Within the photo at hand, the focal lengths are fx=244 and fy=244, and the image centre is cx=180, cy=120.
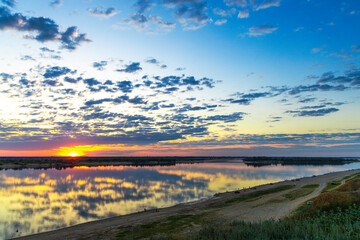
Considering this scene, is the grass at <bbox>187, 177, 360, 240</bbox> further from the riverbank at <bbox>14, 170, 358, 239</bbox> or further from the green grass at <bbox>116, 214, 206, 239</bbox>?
the green grass at <bbox>116, 214, 206, 239</bbox>

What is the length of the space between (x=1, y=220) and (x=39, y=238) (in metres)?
8.94

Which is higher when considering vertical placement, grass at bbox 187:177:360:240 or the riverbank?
grass at bbox 187:177:360:240

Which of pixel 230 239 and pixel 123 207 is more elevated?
pixel 230 239

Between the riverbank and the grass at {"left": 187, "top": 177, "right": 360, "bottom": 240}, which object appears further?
the riverbank

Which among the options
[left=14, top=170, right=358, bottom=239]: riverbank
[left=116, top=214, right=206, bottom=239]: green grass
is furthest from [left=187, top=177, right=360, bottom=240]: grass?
[left=116, top=214, right=206, bottom=239]: green grass

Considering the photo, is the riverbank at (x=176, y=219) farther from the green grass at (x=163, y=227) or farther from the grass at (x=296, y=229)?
the grass at (x=296, y=229)

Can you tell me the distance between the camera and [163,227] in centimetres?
2056

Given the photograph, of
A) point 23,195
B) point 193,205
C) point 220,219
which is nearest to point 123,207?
point 193,205

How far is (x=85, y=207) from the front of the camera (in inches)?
1200

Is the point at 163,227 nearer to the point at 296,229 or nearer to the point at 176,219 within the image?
the point at 176,219

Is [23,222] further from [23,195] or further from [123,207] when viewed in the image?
[23,195]

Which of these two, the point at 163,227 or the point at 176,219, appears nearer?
the point at 163,227

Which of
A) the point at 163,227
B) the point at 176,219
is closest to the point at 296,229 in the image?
the point at 163,227

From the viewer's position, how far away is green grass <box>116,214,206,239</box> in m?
18.5
